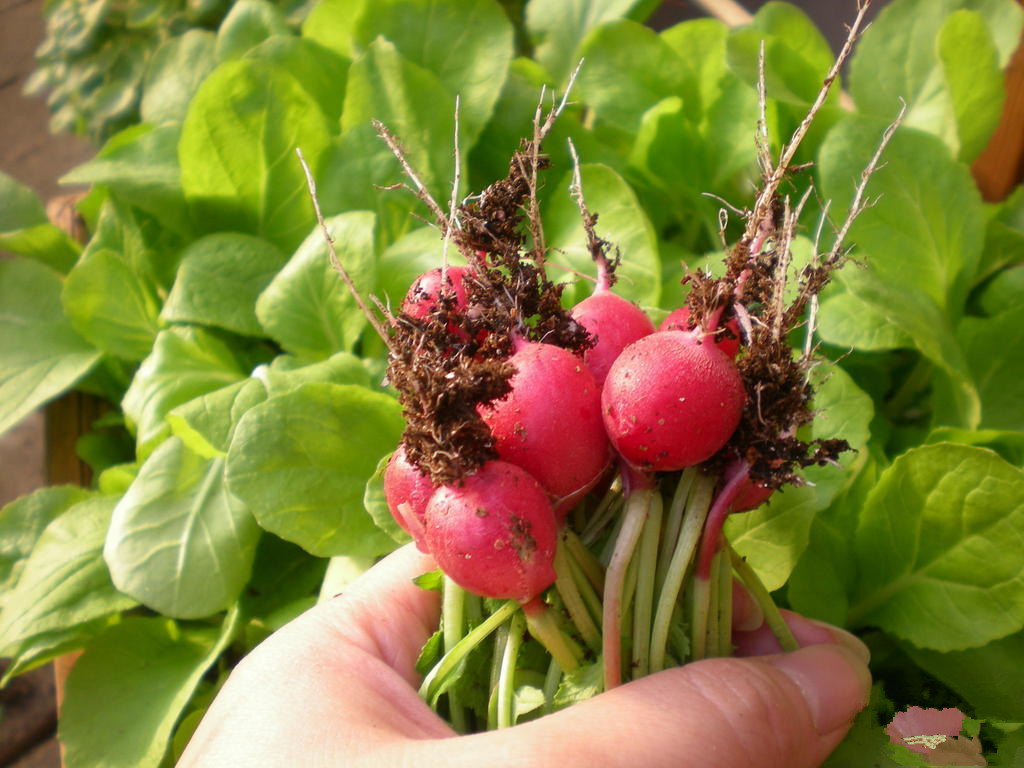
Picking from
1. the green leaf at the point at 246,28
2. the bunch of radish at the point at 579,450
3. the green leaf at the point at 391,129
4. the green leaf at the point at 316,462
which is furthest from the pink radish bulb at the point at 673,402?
the green leaf at the point at 246,28

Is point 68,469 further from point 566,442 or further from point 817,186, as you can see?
point 817,186

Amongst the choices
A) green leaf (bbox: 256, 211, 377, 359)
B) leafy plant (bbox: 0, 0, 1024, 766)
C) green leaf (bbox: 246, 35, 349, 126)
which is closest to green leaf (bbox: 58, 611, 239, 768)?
leafy plant (bbox: 0, 0, 1024, 766)

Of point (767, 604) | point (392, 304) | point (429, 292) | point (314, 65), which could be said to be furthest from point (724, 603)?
point (314, 65)

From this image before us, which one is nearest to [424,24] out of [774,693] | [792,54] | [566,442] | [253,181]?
[253,181]

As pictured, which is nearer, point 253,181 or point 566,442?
point 566,442

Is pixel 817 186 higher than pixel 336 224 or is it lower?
lower

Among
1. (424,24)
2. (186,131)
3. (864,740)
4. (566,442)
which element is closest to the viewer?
(566,442)
